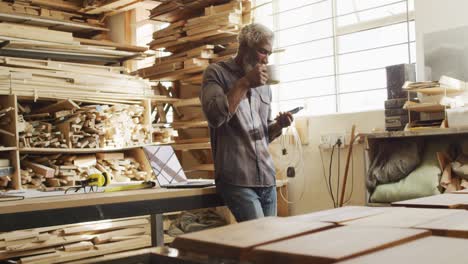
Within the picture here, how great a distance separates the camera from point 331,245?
2.39ft

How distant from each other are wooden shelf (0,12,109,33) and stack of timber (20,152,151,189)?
1.55m

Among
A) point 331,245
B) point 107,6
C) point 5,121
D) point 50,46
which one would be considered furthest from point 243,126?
point 107,6

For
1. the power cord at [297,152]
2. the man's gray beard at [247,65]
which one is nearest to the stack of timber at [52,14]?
the power cord at [297,152]

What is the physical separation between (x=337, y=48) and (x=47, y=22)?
10.6 feet

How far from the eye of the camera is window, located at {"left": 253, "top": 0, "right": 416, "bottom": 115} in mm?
4797

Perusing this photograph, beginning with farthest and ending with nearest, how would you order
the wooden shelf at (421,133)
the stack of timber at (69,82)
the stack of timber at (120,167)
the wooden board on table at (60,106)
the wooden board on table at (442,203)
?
the stack of timber at (120,167), the wooden board on table at (60,106), the stack of timber at (69,82), the wooden shelf at (421,133), the wooden board on table at (442,203)

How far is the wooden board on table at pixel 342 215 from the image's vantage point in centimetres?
101

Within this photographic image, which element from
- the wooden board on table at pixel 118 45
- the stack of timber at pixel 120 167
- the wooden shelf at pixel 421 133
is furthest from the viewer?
the wooden board on table at pixel 118 45

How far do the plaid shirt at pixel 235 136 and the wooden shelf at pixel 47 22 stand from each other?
3743mm

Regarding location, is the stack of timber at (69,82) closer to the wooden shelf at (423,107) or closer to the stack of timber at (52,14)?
the stack of timber at (52,14)

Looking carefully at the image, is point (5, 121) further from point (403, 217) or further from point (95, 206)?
point (403, 217)

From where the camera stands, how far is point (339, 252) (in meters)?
0.68

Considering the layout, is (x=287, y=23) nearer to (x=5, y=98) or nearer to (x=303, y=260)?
(x=5, y=98)

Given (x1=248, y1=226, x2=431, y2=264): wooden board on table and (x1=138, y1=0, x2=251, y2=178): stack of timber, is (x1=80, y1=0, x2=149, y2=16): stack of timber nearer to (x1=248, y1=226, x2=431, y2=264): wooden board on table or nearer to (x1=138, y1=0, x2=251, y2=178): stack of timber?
(x1=138, y1=0, x2=251, y2=178): stack of timber
